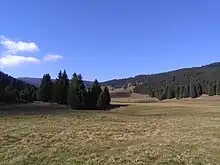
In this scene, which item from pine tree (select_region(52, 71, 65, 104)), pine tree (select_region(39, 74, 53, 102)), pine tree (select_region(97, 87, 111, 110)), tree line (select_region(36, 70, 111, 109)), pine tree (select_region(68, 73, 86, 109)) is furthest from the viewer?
pine tree (select_region(39, 74, 53, 102))

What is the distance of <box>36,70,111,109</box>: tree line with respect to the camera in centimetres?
10794

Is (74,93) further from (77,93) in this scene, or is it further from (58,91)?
(58,91)

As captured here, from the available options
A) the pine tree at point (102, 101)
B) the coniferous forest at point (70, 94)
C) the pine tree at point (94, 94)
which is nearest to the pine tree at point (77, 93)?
the coniferous forest at point (70, 94)

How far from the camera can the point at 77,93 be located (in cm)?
10762

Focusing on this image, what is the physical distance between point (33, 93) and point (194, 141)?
126m

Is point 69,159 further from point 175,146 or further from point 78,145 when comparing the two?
point 175,146

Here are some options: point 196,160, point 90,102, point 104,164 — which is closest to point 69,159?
point 104,164

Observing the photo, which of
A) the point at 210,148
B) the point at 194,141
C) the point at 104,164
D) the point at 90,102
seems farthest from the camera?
the point at 90,102

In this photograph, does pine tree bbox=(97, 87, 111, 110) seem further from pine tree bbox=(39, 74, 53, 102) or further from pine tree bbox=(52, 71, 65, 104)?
pine tree bbox=(39, 74, 53, 102)

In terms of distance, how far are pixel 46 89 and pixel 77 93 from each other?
84.1 feet

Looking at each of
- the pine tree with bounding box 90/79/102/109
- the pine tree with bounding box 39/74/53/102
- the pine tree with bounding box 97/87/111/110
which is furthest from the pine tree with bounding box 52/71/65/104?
the pine tree with bounding box 97/87/111/110

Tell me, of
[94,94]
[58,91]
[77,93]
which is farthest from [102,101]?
[58,91]

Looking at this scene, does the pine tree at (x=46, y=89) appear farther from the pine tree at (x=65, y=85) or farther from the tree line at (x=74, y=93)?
the pine tree at (x=65, y=85)

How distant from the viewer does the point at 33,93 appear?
147m
